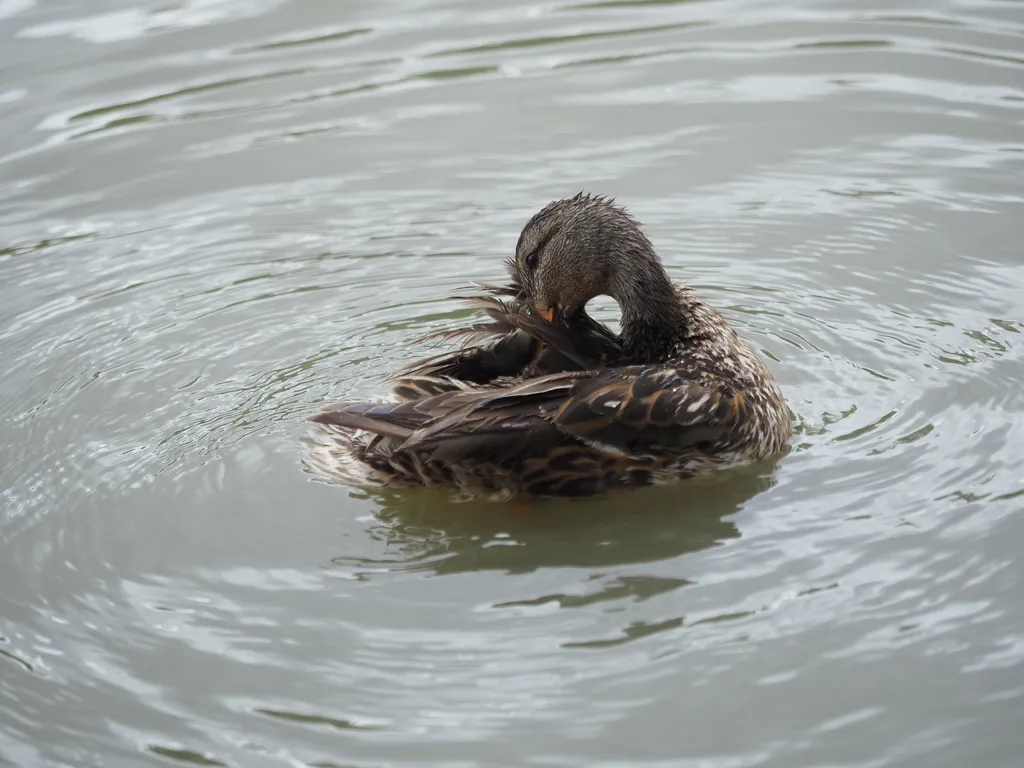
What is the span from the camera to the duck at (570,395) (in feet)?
17.3

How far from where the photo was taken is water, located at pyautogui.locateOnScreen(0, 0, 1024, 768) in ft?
14.5

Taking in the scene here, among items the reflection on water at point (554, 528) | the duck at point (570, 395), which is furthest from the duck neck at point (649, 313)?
the reflection on water at point (554, 528)

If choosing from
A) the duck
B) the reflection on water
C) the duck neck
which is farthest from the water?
the duck neck

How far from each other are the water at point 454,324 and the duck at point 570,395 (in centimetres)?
17

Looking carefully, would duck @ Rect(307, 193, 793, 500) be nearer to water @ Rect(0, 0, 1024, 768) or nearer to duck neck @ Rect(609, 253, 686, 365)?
duck neck @ Rect(609, 253, 686, 365)

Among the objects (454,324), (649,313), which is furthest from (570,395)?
(454,324)

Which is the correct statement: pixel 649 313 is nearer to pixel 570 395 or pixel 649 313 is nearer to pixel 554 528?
pixel 570 395

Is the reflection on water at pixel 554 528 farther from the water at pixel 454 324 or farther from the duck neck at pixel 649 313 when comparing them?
the duck neck at pixel 649 313

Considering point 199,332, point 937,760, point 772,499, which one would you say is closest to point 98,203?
point 199,332

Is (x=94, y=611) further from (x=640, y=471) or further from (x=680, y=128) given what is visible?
(x=680, y=128)

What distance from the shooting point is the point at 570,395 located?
5305mm

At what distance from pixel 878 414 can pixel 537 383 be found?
166cm

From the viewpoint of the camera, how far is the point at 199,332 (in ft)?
22.9

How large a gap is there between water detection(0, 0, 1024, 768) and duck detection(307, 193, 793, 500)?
17 cm
